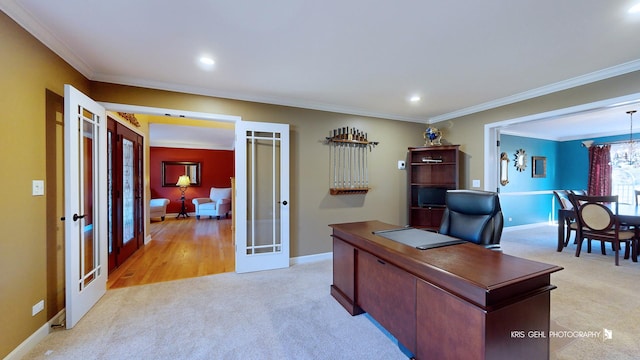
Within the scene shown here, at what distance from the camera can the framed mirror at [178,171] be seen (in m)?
8.11

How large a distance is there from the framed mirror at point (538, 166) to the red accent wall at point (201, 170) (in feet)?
28.3

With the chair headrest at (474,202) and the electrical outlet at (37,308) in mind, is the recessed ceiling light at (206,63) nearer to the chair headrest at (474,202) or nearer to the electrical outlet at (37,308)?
the electrical outlet at (37,308)

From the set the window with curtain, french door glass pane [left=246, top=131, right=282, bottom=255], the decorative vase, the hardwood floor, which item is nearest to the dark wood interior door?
the hardwood floor

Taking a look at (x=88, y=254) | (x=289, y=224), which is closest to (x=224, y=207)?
(x=289, y=224)

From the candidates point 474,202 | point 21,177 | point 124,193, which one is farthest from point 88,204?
point 474,202

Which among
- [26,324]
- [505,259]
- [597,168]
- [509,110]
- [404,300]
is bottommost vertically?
[26,324]

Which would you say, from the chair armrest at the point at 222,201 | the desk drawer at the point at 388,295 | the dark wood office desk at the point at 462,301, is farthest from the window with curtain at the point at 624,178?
the chair armrest at the point at 222,201

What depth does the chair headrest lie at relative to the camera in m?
2.36

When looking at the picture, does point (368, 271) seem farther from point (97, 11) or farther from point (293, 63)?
point (97, 11)

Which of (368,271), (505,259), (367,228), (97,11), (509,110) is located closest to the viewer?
(505,259)

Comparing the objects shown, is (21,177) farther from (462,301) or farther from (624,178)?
(624,178)

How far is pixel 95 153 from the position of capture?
2.51m

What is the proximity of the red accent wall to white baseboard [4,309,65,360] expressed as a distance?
6.57 meters

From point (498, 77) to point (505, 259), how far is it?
90.2 inches
